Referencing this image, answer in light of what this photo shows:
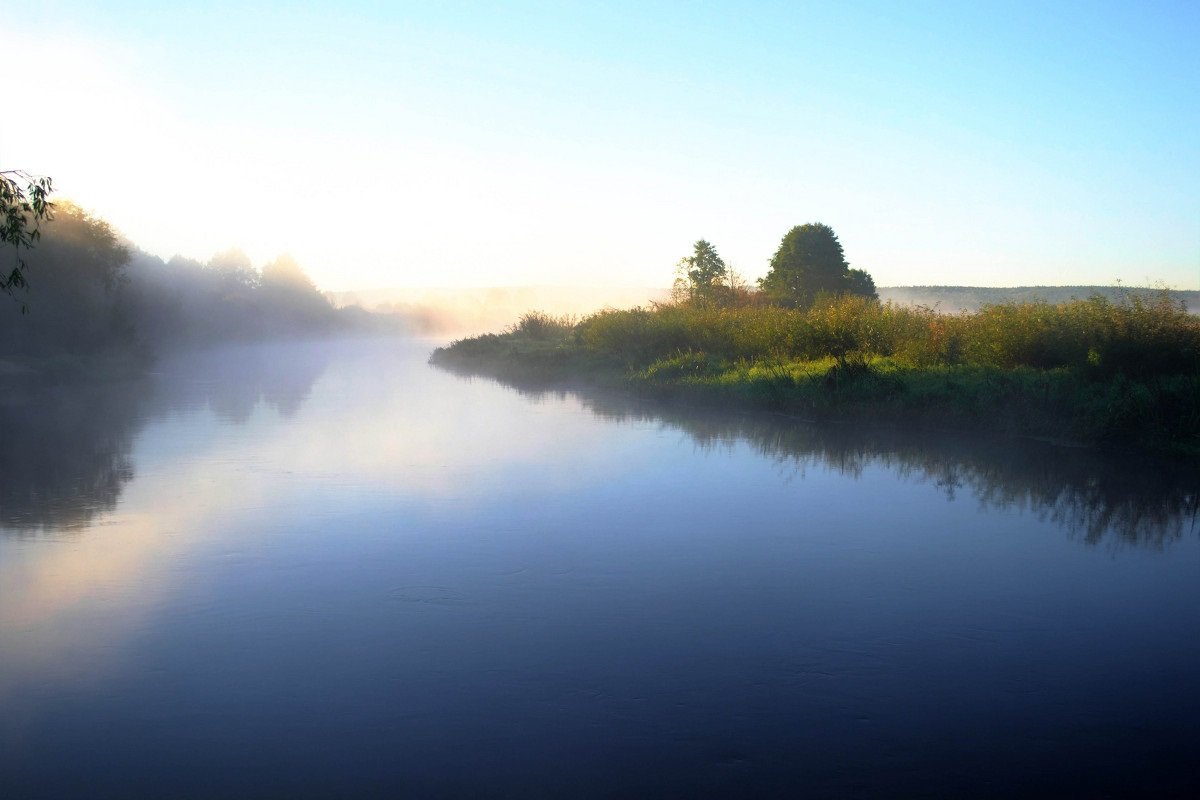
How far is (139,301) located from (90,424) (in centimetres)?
2977

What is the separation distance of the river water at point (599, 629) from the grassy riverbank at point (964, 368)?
2.17m

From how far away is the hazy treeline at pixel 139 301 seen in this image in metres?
29.5

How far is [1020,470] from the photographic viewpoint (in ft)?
40.8

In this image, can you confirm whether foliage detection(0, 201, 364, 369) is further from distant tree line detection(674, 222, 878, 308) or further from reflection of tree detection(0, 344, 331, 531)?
distant tree line detection(674, 222, 878, 308)

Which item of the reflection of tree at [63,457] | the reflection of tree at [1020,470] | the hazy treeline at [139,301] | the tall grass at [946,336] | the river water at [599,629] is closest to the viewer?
the river water at [599,629]

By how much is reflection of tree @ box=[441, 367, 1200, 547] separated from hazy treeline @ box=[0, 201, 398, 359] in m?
20.0

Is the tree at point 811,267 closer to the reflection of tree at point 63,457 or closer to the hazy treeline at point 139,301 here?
the hazy treeline at point 139,301

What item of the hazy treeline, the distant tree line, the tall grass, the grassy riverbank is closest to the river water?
the grassy riverbank

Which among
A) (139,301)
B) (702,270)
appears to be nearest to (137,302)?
(139,301)

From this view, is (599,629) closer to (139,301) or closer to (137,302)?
(137,302)

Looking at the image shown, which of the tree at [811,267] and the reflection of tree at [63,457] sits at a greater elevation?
the tree at [811,267]

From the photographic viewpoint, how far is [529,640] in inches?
231

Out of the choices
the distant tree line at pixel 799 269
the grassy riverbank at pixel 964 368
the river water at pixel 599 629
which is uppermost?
the distant tree line at pixel 799 269

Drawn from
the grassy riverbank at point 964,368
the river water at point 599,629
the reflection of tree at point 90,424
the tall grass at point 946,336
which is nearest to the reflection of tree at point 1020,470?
the river water at point 599,629
